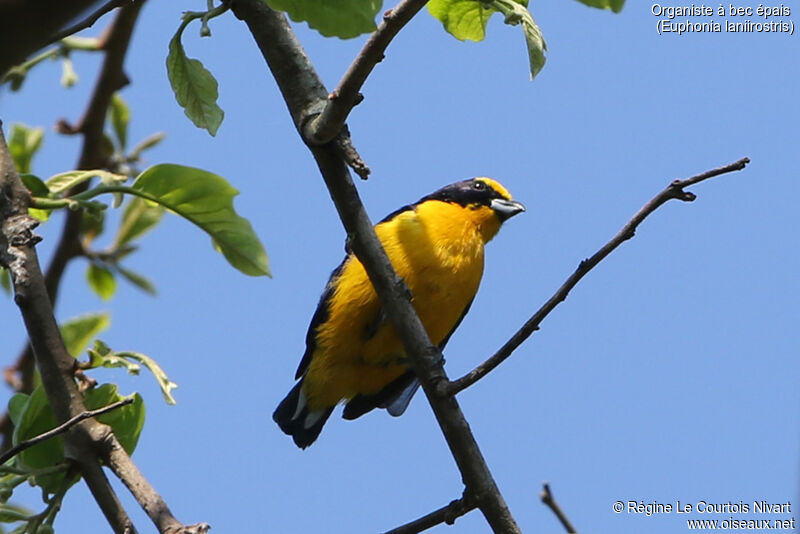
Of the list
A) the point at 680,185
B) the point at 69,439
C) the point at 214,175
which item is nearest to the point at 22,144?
the point at 214,175

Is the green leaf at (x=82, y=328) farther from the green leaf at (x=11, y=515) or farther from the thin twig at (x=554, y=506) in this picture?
the thin twig at (x=554, y=506)

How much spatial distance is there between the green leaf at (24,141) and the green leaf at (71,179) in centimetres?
121

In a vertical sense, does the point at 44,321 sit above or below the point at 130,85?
below

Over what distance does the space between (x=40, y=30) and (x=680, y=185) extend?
1.97 meters

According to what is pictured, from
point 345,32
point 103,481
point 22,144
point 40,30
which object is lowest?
point 103,481

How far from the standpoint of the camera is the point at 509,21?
2664mm

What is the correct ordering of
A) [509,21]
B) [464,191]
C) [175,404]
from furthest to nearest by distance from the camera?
1. [464,191]
2. [175,404]
3. [509,21]

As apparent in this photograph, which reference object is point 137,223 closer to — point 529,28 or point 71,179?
point 71,179

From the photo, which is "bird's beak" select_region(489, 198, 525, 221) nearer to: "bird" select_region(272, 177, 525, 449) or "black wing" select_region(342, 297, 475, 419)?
"bird" select_region(272, 177, 525, 449)

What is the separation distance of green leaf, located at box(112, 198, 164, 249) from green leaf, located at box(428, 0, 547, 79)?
2.11m

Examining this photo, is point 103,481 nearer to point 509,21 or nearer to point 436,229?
point 509,21

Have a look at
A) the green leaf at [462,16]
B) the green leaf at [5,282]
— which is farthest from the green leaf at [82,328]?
the green leaf at [462,16]

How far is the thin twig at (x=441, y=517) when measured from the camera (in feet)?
9.41

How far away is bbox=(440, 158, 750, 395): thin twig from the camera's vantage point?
2.30 m
